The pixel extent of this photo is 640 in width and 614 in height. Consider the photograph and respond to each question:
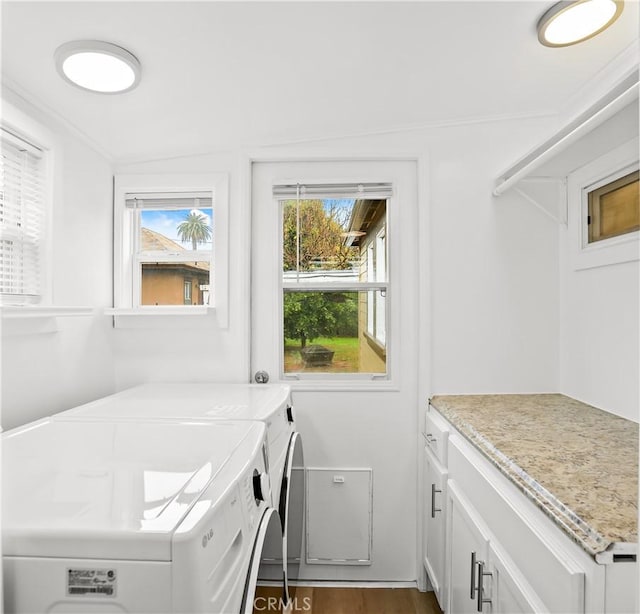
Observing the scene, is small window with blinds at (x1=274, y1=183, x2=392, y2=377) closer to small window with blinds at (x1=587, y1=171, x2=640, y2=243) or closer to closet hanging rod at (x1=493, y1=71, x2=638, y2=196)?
closet hanging rod at (x1=493, y1=71, x2=638, y2=196)

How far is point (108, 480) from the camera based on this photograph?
0.91 meters

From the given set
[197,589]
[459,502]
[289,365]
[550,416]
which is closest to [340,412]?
[289,365]

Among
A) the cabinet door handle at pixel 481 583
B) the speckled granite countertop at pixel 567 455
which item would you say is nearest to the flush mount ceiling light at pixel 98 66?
the speckled granite countertop at pixel 567 455

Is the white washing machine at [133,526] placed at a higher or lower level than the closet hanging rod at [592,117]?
lower

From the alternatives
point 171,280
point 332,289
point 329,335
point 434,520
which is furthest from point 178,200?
point 434,520

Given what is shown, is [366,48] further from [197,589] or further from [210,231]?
[197,589]

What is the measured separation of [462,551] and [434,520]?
45cm

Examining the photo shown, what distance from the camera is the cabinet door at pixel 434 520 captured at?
179cm

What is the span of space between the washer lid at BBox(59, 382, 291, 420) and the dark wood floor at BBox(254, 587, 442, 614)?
3.30 feet

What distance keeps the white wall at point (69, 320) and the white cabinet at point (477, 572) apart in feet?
5.16

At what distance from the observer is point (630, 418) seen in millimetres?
1637

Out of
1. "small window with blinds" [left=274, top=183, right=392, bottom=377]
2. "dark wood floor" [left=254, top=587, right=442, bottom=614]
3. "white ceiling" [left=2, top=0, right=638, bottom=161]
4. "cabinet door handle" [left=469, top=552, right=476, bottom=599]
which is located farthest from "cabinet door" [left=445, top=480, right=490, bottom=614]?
"white ceiling" [left=2, top=0, right=638, bottom=161]

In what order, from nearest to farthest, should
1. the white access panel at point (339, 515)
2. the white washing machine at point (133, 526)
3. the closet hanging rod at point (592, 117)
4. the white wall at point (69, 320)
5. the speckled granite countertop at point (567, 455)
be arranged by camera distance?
the white washing machine at point (133, 526) < the speckled granite countertop at point (567, 455) < the closet hanging rod at point (592, 117) < the white wall at point (69, 320) < the white access panel at point (339, 515)

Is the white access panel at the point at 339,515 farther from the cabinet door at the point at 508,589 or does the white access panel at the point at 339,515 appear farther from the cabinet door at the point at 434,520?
the cabinet door at the point at 508,589
